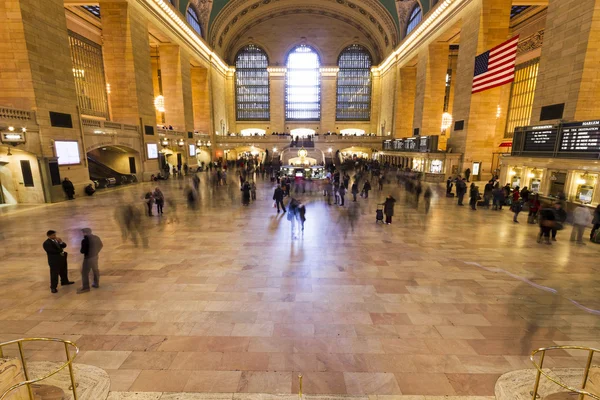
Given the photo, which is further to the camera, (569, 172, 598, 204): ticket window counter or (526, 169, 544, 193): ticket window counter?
(526, 169, 544, 193): ticket window counter

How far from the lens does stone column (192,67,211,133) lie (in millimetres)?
34812

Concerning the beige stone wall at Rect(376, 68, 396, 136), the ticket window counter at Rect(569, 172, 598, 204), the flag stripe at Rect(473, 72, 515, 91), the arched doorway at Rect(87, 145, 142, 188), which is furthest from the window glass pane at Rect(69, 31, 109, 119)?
the beige stone wall at Rect(376, 68, 396, 136)

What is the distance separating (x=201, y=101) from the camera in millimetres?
35000

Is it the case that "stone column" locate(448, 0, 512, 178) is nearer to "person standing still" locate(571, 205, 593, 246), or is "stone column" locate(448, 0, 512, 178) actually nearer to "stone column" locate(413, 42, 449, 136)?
"stone column" locate(413, 42, 449, 136)

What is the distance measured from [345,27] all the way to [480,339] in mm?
47371

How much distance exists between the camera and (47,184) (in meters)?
13.4

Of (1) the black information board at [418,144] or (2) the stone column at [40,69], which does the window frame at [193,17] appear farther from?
(1) the black information board at [418,144]

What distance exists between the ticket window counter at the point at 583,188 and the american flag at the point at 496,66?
23.2ft

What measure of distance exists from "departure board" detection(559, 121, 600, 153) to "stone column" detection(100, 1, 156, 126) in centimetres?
2383

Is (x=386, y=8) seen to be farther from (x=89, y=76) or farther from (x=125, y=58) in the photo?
(x=89, y=76)

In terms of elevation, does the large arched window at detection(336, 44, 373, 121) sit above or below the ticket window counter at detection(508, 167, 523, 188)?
above

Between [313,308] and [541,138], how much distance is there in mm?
13658

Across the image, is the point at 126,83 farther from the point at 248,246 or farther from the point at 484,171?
the point at 484,171

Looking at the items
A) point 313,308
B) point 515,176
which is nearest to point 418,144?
point 515,176
